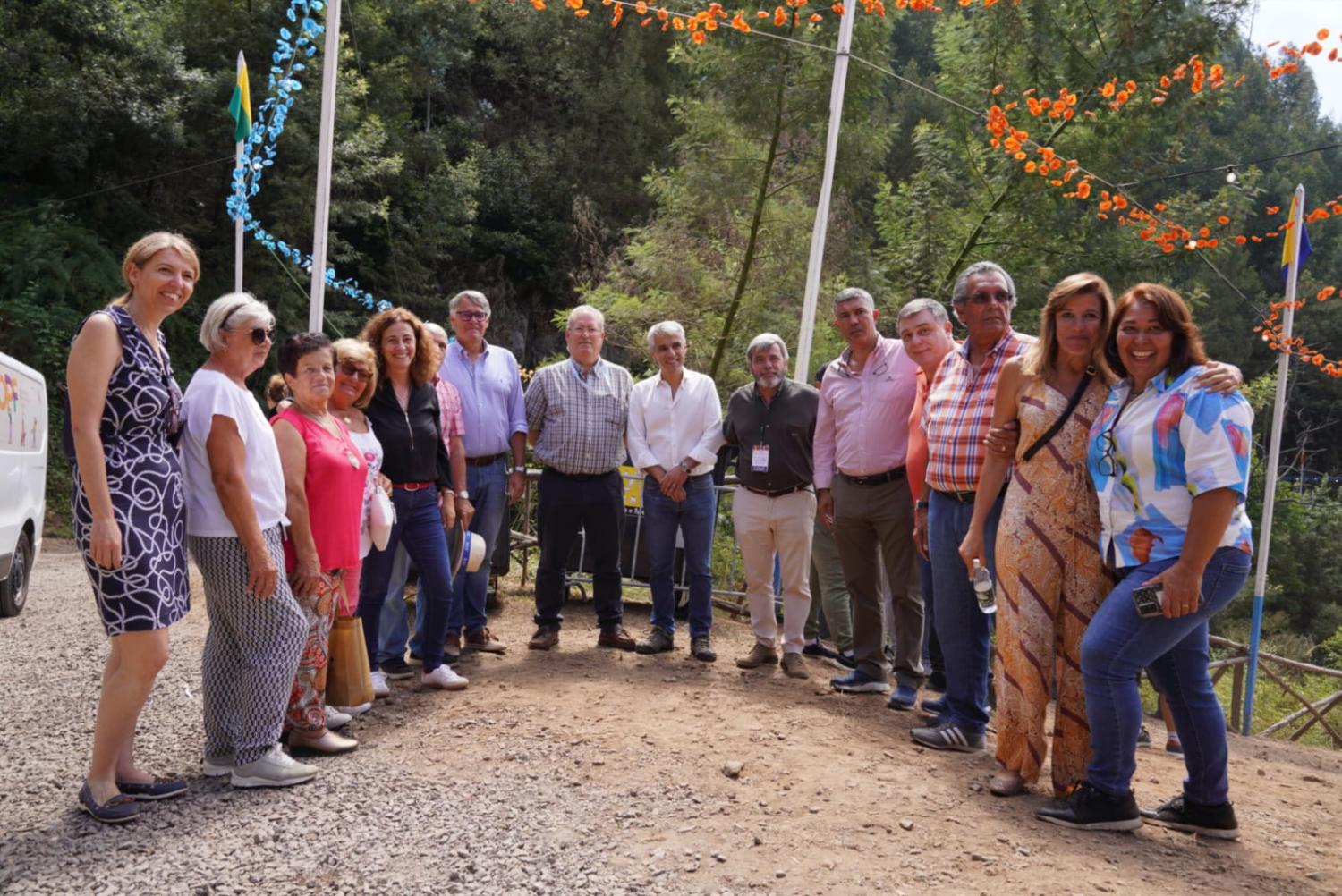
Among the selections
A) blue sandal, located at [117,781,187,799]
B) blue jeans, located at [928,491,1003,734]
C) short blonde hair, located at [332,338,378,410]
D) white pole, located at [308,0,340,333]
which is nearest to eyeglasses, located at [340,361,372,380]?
short blonde hair, located at [332,338,378,410]

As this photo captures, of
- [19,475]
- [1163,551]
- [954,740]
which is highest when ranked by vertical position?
[1163,551]

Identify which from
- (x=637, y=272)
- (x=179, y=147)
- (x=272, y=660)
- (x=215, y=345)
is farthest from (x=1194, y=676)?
(x=179, y=147)

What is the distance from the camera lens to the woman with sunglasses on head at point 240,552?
12.1ft

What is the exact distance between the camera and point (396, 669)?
226 inches

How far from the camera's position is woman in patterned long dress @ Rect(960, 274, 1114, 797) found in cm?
386

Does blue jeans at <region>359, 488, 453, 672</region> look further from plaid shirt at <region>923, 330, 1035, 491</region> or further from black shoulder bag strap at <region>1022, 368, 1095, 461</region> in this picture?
black shoulder bag strap at <region>1022, 368, 1095, 461</region>

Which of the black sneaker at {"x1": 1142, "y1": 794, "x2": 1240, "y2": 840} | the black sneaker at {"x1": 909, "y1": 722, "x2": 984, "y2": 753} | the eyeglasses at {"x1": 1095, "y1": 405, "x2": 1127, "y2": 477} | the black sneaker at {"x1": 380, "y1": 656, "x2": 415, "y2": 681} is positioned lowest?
the black sneaker at {"x1": 380, "y1": 656, "x2": 415, "y2": 681}

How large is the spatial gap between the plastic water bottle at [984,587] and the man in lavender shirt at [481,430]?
2928 millimetres

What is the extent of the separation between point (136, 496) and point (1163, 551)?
128 inches

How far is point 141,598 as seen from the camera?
341 cm

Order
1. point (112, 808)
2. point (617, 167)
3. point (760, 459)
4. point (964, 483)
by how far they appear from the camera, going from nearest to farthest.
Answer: point (112, 808) < point (964, 483) < point (760, 459) < point (617, 167)

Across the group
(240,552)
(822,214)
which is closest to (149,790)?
(240,552)

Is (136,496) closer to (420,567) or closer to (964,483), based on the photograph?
(420,567)

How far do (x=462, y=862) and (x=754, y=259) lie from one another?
14134mm
